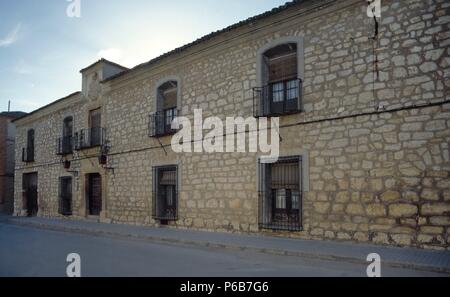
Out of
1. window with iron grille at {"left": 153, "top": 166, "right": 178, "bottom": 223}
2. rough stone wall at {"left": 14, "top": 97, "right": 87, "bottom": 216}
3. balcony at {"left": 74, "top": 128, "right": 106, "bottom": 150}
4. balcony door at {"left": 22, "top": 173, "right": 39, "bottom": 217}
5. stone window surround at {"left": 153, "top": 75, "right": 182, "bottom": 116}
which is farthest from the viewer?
balcony door at {"left": 22, "top": 173, "right": 39, "bottom": 217}

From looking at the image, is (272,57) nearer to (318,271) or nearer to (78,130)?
(318,271)

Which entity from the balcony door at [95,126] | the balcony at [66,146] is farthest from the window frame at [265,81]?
the balcony at [66,146]

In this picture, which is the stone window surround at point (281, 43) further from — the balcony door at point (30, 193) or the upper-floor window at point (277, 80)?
the balcony door at point (30, 193)

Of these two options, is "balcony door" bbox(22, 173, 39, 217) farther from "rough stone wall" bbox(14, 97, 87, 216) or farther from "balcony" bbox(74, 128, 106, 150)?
"balcony" bbox(74, 128, 106, 150)

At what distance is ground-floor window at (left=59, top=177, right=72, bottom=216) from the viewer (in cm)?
1644

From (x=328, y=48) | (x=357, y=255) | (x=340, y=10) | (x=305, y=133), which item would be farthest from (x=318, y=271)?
(x=340, y=10)

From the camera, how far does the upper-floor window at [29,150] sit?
62.7 feet

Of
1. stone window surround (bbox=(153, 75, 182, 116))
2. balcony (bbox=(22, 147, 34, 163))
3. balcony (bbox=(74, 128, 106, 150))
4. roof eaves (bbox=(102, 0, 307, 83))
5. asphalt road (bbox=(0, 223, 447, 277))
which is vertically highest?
roof eaves (bbox=(102, 0, 307, 83))

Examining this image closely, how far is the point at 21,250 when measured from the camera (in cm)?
782

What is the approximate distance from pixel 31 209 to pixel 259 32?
16415 mm

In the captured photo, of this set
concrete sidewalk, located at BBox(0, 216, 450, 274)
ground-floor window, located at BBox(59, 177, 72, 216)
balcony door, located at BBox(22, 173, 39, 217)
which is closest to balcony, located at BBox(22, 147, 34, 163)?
balcony door, located at BBox(22, 173, 39, 217)

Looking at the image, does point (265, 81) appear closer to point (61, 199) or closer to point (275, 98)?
point (275, 98)

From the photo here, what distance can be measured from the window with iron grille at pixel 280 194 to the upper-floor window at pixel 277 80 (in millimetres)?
1403

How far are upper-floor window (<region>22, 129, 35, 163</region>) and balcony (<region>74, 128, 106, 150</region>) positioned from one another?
207 inches
